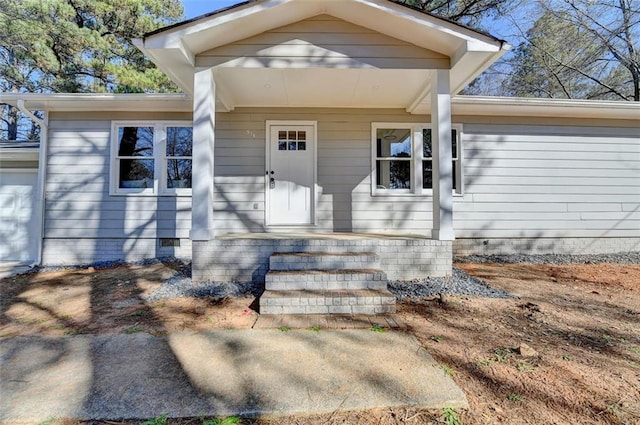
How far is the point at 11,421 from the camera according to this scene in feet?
5.34

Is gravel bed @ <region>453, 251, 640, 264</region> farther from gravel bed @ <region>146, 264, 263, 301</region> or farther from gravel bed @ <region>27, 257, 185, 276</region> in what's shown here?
gravel bed @ <region>27, 257, 185, 276</region>

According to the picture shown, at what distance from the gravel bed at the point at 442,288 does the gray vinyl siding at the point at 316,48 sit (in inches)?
116

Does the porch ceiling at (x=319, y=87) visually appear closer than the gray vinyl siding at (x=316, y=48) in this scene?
No

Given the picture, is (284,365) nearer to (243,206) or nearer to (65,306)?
(65,306)

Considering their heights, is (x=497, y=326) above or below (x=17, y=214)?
below

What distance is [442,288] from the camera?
3.89 metres

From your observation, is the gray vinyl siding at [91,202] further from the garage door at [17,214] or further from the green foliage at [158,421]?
the green foliage at [158,421]

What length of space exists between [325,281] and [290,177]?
291 cm

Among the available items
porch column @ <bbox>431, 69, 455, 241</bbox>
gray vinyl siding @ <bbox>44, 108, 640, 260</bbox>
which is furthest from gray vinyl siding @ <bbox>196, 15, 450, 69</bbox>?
gray vinyl siding @ <bbox>44, 108, 640, 260</bbox>

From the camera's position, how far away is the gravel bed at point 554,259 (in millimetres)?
5789

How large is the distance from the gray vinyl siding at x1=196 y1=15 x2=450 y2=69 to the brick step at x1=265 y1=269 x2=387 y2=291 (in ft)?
9.15

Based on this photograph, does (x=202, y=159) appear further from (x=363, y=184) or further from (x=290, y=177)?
(x=363, y=184)

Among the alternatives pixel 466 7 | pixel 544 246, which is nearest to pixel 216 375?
pixel 544 246

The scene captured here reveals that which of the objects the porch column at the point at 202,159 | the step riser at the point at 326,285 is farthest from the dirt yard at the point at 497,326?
the porch column at the point at 202,159
